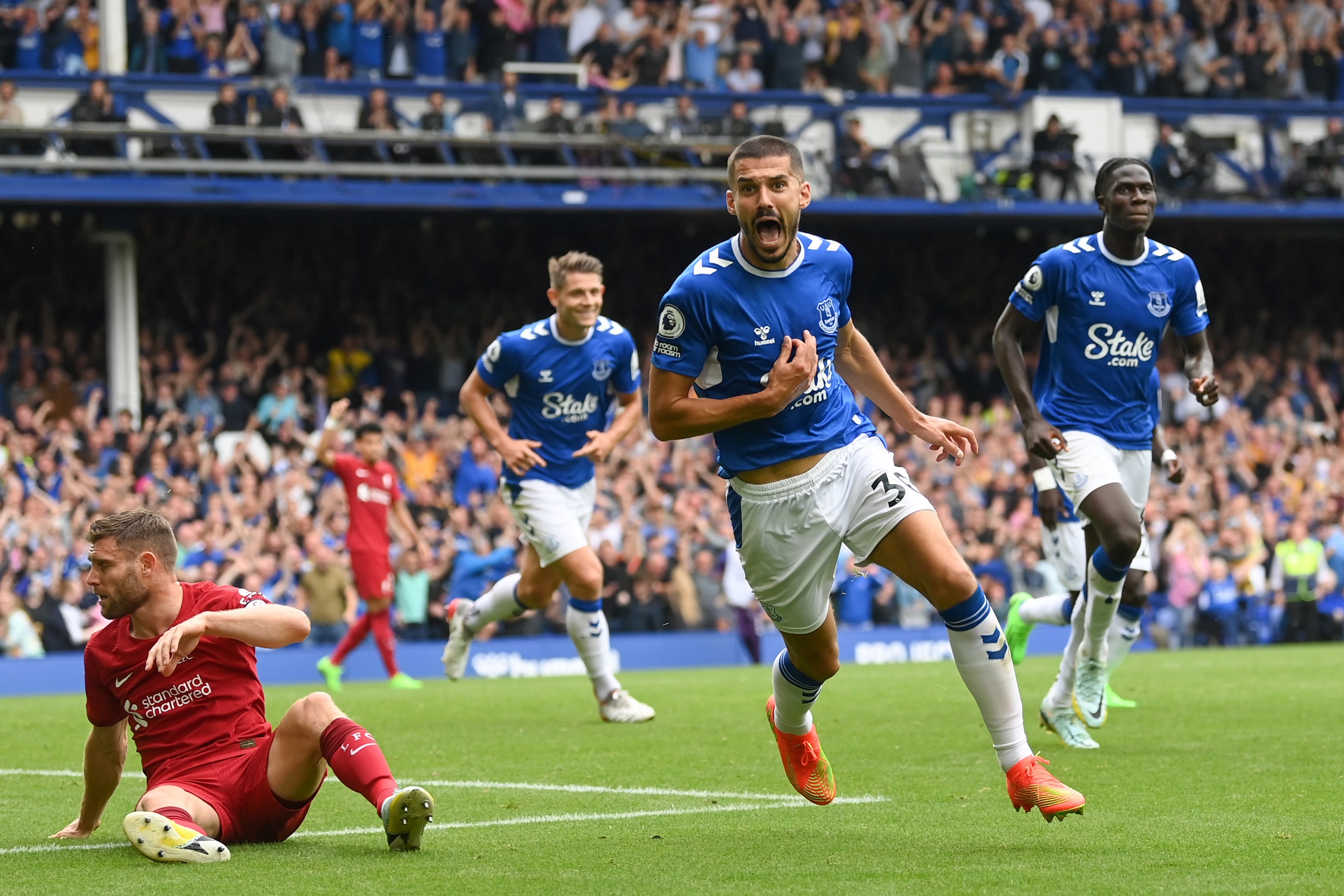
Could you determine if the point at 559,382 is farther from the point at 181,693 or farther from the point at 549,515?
the point at 181,693

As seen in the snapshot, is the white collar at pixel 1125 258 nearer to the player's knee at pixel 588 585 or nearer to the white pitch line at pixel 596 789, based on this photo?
the white pitch line at pixel 596 789

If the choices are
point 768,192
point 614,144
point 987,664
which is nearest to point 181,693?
point 768,192

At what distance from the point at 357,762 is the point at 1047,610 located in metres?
5.99

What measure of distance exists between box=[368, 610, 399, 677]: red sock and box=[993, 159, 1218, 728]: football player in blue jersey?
8132mm

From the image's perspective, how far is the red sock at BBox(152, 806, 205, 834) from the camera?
602cm

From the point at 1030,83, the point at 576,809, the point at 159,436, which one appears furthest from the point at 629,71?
the point at 576,809

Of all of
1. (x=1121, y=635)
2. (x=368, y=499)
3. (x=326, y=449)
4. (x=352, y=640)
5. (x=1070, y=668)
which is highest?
(x=1070, y=668)

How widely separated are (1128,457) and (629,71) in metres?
18.7

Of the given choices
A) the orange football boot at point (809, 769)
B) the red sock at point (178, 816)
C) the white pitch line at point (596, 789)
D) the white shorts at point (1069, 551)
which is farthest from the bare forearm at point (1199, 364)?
the red sock at point (178, 816)

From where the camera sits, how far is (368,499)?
16.4 meters

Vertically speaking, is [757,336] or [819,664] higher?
[757,336]

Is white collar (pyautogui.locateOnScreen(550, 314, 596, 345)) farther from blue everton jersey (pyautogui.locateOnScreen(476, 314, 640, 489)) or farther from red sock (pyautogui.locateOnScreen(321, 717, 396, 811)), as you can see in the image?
red sock (pyautogui.locateOnScreen(321, 717, 396, 811))

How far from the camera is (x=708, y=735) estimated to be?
10.7m

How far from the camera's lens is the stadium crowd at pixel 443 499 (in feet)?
66.7
